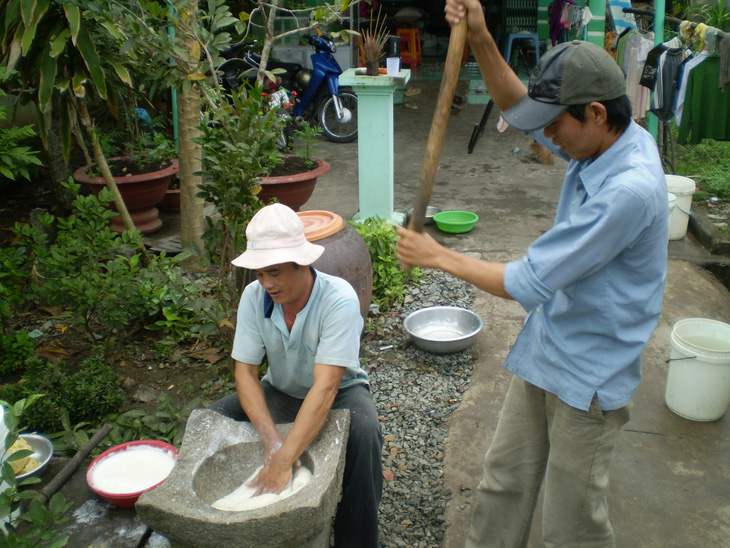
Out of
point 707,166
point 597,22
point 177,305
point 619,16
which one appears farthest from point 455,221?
point 597,22

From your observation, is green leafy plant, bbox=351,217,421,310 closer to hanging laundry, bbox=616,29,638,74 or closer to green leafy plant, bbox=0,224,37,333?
green leafy plant, bbox=0,224,37,333

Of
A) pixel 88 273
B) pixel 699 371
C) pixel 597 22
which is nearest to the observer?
pixel 699 371

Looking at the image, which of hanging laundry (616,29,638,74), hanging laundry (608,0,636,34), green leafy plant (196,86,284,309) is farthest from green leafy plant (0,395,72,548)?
hanging laundry (608,0,636,34)

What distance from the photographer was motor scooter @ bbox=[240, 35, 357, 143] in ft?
26.9

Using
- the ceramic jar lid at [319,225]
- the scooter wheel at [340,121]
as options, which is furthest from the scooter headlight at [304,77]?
the ceramic jar lid at [319,225]

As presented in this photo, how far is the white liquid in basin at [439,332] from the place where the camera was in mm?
3996

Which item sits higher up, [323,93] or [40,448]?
[323,93]

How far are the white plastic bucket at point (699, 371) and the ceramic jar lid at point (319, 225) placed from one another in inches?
75.2

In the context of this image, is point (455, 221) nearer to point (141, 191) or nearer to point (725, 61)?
point (725, 61)

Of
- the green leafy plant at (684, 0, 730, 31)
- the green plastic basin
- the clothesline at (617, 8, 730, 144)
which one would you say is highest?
the green leafy plant at (684, 0, 730, 31)

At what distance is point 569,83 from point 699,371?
6.96 ft

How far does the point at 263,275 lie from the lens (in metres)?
2.10

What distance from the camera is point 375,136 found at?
17.0 feet

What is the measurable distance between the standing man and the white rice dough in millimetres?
683
